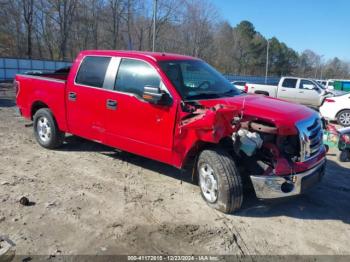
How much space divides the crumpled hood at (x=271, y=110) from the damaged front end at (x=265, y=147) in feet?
0.16

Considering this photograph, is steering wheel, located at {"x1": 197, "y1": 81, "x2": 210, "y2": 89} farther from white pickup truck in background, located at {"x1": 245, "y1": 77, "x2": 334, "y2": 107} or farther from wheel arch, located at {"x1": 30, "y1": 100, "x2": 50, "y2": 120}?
white pickup truck in background, located at {"x1": 245, "y1": 77, "x2": 334, "y2": 107}

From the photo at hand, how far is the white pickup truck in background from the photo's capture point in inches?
744

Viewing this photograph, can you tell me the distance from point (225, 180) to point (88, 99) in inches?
111

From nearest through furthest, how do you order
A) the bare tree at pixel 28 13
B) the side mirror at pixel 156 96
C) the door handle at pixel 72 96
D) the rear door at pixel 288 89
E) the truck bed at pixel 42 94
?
the side mirror at pixel 156 96 < the door handle at pixel 72 96 < the truck bed at pixel 42 94 < the rear door at pixel 288 89 < the bare tree at pixel 28 13

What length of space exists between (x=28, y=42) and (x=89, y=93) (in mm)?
44756

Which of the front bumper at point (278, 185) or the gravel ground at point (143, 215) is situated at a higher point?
the front bumper at point (278, 185)

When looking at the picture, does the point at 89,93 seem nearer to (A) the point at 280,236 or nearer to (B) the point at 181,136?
(B) the point at 181,136

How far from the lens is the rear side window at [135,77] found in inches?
198

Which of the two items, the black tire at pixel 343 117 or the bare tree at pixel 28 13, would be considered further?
the bare tree at pixel 28 13

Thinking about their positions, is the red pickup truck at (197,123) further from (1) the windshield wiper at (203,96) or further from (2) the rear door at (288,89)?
(2) the rear door at (288,89)

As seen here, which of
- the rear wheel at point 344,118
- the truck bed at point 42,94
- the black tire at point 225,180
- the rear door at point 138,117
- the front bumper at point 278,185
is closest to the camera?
the front bumper at point 278,185

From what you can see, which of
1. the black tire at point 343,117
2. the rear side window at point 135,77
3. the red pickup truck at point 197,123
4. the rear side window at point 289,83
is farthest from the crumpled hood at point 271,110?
the rear side window at point 289,83

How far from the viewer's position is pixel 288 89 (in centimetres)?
1969

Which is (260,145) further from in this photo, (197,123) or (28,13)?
(28,13)
